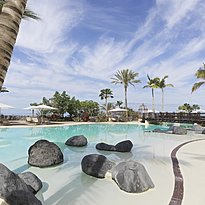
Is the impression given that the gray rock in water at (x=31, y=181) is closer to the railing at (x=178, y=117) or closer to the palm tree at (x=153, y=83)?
the railing at (x=178, y=117)

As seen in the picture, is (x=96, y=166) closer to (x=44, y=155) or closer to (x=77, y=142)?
(x=44, y=155)

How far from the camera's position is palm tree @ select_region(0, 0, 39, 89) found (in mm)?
2223

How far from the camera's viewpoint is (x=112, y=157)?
9648mm

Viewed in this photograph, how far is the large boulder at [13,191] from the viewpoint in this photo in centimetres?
344

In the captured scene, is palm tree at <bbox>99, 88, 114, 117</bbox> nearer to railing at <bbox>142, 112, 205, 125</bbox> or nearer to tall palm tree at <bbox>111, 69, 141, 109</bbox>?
tall palm tree at <bbox>111, 69, 141, 109</bbox>

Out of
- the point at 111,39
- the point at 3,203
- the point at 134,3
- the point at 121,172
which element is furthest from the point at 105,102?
the point at 3,203

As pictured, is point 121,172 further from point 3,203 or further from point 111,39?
point 111,39

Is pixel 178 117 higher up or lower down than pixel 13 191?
higher up

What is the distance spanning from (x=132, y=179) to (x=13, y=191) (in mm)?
2913

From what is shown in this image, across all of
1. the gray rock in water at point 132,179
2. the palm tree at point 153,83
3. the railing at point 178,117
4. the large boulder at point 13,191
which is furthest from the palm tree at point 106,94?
the large boulder at point 13,191

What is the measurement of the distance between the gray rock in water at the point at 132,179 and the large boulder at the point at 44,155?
3012 millimetres

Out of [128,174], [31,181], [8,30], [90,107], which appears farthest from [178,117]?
[8,30]

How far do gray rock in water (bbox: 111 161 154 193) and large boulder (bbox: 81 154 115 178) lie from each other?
0.78 m

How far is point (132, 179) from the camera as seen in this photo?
17.9ft
